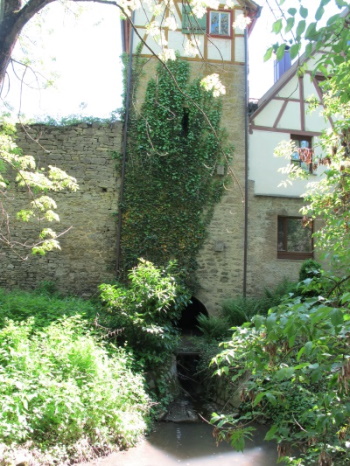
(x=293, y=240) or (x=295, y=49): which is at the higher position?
(x=295, y=49)

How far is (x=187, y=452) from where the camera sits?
550 centimetres

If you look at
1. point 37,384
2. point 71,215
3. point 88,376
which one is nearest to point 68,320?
point 88,376

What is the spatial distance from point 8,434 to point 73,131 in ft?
28.4

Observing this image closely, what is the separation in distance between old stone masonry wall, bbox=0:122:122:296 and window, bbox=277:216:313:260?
472 centimetres

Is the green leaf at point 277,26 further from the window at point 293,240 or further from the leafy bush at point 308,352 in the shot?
the window at point 293,240

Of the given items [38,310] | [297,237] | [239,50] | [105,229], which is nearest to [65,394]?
[38,310]

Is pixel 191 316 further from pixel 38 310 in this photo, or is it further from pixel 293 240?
pixel 38 310

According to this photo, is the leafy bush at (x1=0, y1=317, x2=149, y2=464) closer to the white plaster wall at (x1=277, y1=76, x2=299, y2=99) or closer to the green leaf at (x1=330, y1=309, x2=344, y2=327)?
the green leaf at (x1=330, y1=309, x2=344, y2=327)

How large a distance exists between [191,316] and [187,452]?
6801mm

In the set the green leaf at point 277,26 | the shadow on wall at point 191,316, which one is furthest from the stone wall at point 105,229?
the green leaf at point 277,26

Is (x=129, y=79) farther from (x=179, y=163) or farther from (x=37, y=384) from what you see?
(x=37, y=384)

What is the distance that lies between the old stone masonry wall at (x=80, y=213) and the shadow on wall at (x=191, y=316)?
109 inches

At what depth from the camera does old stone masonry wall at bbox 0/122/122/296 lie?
10.5 metres

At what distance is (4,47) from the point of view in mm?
3676
